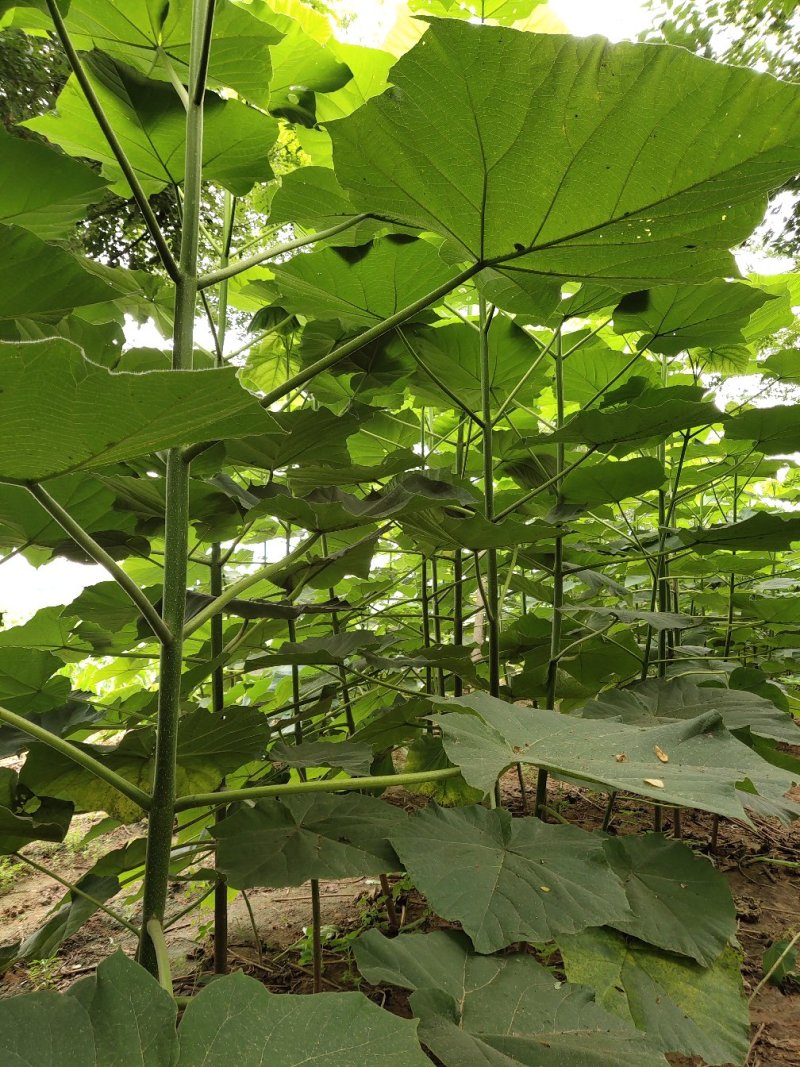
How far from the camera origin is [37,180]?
580 mm

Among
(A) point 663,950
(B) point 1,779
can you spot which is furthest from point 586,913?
(B) point 1,779

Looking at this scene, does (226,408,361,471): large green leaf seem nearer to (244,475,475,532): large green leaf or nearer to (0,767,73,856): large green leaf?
(244,475,475,532): large green leaf

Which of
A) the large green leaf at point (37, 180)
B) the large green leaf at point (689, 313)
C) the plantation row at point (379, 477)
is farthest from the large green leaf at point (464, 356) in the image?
the large green leaf at point (37, 180)

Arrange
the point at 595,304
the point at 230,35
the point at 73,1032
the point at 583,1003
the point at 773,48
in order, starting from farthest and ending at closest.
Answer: the point at 773,48
the point at 595,304
the point at 230,35
the point at 583,1003
the point at 73,1032

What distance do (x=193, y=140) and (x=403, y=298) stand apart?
39 centimetres

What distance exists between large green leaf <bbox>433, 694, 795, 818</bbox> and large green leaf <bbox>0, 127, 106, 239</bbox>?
582 mm

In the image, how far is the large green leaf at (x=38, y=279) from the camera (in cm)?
47

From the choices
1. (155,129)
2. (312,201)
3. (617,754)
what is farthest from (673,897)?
(155,129)

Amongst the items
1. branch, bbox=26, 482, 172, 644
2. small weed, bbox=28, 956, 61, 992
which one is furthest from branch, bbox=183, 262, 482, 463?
small weed, bbox=28, 956, 61, 992

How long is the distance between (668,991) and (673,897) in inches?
3.9

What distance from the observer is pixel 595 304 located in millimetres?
1061

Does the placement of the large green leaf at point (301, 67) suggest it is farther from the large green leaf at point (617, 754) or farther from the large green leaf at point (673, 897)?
the large green leaf at point (673, 897)

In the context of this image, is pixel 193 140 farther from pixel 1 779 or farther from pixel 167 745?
pixel 1 779

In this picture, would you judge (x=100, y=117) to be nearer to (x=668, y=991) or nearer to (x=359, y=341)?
(x=359, y=341)
